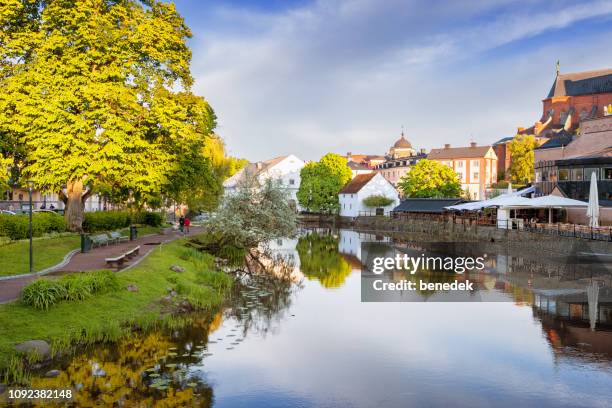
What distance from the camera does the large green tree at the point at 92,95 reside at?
28547 mm

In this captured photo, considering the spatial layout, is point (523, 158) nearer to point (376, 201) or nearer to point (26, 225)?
Result: point (376, 201)

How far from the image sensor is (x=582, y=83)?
102438 millimetres

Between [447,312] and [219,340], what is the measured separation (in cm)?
995

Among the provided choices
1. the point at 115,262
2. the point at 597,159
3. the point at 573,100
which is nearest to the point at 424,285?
the point at 115,262

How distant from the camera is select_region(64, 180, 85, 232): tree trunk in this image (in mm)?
32656

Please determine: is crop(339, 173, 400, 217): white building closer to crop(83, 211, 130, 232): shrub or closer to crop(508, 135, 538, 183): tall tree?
crop(508, 135, 538, 183): tall tree

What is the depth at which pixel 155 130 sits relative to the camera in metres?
32.4

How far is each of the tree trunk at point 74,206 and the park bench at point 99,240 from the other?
366 centimetres

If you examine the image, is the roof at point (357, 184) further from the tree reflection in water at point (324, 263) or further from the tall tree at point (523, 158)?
the tree reflection in water at point (324, 263)

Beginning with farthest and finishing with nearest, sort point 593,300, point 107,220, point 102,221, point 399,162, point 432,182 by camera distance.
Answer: point 399,162 < point 432,182 < point 107,220 < point 102,221 < point 593,300

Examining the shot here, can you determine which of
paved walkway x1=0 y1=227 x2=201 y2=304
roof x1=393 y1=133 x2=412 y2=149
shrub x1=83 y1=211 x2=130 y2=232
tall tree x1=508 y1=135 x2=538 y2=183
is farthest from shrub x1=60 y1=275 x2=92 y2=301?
roof x1=393 y1=133 x2=412 y2=149

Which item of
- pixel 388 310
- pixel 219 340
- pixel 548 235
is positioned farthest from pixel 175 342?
pixel 548 235

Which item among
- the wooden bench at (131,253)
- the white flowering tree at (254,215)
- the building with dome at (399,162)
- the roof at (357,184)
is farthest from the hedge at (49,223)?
the building with dome at (399,162)

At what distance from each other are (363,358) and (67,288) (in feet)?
31.3
